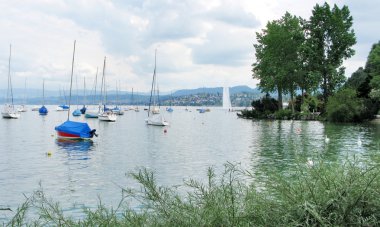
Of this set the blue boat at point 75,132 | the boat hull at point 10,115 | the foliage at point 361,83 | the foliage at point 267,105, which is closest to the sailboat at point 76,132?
the blue boat at point 75,132

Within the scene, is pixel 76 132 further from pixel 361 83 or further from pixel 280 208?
pixel 361 83

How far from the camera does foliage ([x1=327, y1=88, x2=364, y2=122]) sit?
66.1 m

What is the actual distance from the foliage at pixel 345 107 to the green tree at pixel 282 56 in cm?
1108

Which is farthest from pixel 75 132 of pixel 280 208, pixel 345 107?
pixel 345 107

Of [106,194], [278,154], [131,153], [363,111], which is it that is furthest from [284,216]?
[363,111]

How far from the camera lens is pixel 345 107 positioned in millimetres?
65750

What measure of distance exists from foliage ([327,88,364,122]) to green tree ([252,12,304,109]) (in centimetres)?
1108

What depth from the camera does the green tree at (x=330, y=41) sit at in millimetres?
72125

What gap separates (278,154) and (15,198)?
2047cm

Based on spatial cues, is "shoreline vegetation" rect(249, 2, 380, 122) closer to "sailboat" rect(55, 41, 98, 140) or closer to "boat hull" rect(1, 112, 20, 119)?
"sailboat" rect(55, 41, 98, 140)

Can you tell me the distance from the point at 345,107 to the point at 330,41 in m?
14.5

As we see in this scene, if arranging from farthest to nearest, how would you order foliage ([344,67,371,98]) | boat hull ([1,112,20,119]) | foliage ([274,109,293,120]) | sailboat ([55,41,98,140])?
boat hull ([1,112,20,119]), foliage ([274,109,293,120]), foliage ([344,67,371,98]), sailboat ([55,41,98,140])

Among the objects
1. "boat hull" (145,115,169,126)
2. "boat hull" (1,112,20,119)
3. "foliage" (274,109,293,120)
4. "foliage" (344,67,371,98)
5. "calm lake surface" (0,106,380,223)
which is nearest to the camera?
"calm lake surface" (0,106,380,223)

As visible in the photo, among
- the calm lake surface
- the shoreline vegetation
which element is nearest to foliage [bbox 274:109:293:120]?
the shoreline vegetation
